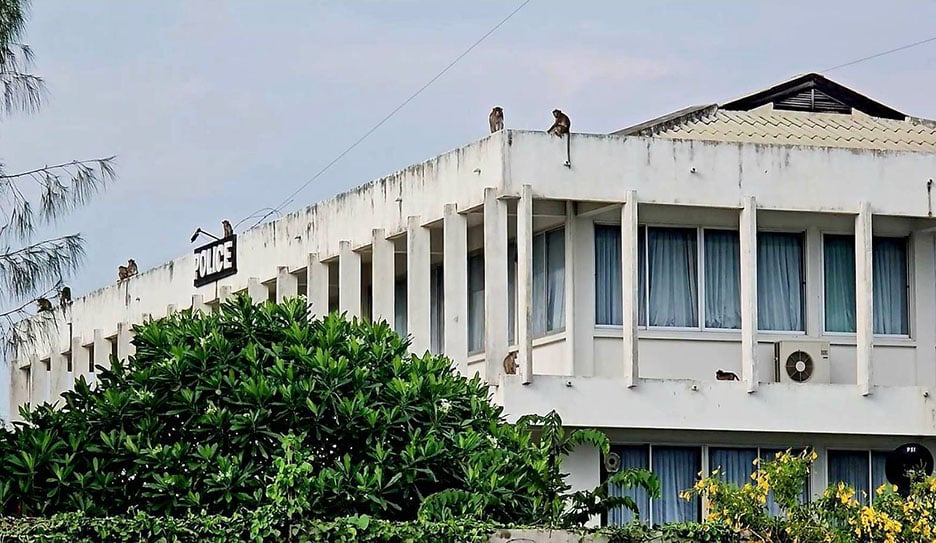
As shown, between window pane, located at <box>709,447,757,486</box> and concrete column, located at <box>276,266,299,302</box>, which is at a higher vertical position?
concrete column, located at <box>276,266,299,302</box>

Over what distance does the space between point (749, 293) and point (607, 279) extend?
1920mm

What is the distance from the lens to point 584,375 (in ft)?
77.1

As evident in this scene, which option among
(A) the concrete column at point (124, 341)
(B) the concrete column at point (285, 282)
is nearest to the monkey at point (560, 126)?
(B) the concrete column at point (285, 282)

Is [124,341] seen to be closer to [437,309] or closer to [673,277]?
[437,309]

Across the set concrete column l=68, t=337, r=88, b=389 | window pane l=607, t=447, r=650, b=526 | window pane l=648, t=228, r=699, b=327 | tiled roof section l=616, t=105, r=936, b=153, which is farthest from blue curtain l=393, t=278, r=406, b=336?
concrete column l=68, t=337, r=88, b=389

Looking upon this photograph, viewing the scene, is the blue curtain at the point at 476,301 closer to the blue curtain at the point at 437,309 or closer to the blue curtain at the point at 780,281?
the blue curtain at the point at 437,309

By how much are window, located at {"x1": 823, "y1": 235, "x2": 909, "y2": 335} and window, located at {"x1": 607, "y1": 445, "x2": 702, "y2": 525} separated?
2809 mm

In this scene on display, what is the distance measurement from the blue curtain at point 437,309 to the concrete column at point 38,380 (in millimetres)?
13840

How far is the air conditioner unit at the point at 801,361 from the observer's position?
24.0m

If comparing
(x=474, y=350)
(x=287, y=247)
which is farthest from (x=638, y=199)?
(x=287, y=247)

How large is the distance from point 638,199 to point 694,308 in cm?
199

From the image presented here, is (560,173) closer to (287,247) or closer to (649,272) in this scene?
(649,272)

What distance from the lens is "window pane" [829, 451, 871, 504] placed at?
81.1 feet

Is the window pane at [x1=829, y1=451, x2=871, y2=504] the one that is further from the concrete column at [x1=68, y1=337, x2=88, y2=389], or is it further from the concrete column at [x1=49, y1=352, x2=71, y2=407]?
the concrete column at [x1=49, y1=352, x2=71, y2=407]
